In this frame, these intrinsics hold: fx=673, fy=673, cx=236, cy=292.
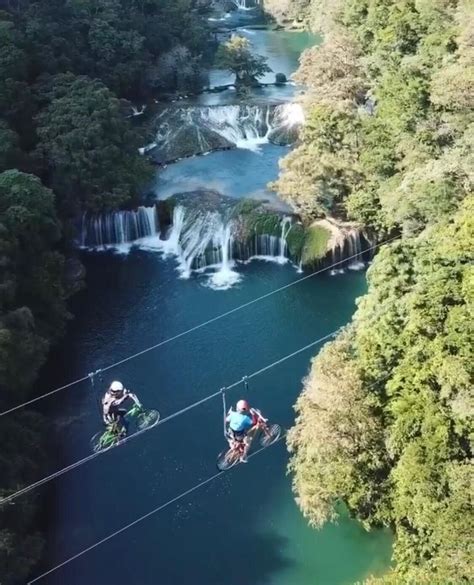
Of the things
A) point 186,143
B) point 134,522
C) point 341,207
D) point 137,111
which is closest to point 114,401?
point 134,522

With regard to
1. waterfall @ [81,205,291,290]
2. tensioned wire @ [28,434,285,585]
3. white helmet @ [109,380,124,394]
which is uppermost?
white helmet @ [109,380,124,394]

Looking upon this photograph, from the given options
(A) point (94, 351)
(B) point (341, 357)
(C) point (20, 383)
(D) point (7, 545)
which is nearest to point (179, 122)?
(A) point (94, 351)

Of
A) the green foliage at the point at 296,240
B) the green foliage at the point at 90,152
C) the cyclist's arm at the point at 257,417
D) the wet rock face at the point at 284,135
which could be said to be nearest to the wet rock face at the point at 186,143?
the wet rock face at the point at 284,135

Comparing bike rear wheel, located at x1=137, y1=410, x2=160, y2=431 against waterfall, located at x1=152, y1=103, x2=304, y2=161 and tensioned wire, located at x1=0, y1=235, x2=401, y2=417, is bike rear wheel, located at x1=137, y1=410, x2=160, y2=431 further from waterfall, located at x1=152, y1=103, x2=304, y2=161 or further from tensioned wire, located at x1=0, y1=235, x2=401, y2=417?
waterfall, located at x1=152, y1=103, x2=304, y2=161

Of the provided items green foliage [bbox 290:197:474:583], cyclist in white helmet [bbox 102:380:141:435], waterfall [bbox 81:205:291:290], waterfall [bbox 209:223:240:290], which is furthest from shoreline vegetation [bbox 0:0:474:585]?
cyclist in white helmet [bbox 102:380:141:435]

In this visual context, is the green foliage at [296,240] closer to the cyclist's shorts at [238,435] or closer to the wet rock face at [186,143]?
the wet rock face at [186,143]

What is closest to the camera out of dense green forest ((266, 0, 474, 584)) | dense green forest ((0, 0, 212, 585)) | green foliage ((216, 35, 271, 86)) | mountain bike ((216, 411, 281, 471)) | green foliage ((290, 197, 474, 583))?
green foliage ((290, 197, 474, 583))

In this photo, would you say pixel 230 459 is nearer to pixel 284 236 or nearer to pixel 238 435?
pixel 238 435
